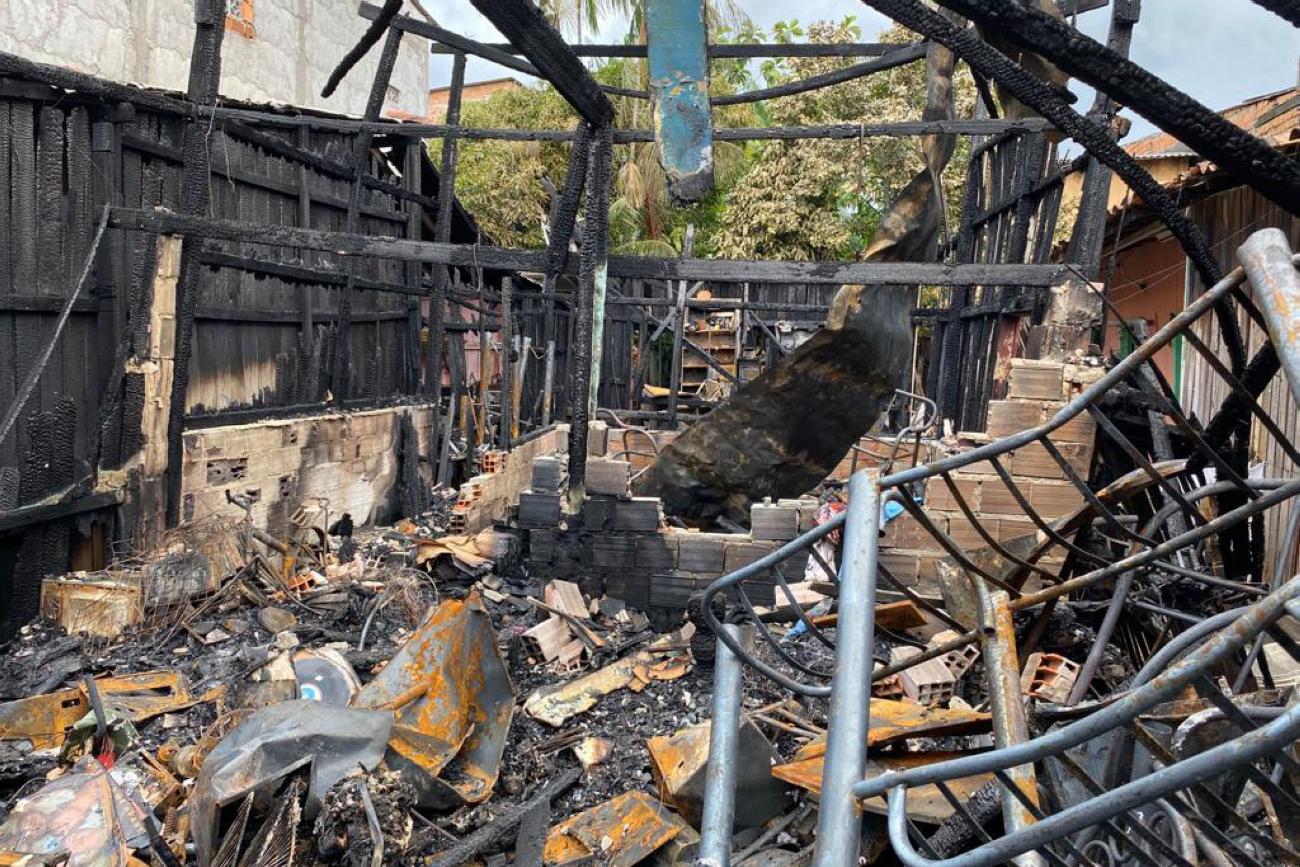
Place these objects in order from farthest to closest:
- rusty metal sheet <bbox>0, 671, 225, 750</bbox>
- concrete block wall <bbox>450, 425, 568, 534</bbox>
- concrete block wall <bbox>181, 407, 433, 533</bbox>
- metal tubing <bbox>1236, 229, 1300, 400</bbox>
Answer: concrete block wall <bbox>450, 425, 568, 534</bbox>
concrete block wall <bbox>181, 407, 433, 533</bbox>
rusty metal sheet <bbox>0, 671, 225, 750</bbox>
metal tubing <bbox>1236, 229, 1300, 400</bbox>

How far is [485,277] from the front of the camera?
52.0 feet

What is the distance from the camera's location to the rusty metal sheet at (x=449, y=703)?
4.09m

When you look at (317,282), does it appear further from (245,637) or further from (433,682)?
(433,682)

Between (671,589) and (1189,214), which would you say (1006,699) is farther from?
(1189,214)

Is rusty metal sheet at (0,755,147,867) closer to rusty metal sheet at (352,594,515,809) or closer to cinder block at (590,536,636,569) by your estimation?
rusty metal sheet at (352,594,515,809)

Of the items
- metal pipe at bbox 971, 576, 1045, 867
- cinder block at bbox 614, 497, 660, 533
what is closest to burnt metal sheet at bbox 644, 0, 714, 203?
cinder block at bbox 614, 497, 660, 533

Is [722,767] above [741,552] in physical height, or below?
above

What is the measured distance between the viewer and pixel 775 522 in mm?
6215

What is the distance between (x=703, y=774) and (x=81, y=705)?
3294 millimetres

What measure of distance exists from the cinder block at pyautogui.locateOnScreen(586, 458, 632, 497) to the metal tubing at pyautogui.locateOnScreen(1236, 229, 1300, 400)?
465 cm

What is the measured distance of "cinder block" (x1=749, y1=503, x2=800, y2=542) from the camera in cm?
620

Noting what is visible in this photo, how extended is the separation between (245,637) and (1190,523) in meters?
5.42

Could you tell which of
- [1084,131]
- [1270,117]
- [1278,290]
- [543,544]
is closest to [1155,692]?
[1278,290]

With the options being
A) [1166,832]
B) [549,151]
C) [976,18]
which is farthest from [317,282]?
[549,151]
